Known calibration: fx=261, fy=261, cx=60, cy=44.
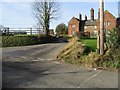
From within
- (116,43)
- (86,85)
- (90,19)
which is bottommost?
(86,85)

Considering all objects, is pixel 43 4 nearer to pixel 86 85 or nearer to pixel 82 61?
pixel 82 61

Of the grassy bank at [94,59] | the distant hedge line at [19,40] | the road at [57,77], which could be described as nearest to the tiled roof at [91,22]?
the distant hedge line at [19,40]

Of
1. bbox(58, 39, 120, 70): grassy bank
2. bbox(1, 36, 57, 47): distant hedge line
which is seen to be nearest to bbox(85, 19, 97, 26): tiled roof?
bbox(1, 36, 57, 47): distant hedge line

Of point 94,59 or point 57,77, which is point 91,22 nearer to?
point 94,59

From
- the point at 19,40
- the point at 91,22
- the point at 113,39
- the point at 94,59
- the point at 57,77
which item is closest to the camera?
the point at 57,77

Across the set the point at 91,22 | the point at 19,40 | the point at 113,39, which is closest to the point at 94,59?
the point at 113,39

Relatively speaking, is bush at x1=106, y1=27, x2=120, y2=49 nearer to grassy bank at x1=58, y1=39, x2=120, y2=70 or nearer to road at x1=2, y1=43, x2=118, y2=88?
grassy bank at x1=58, y1=39, x2=120, y2=70

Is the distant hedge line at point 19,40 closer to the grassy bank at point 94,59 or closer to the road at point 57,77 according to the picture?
the grassy bank at point 94,59

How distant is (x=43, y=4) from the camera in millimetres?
48219

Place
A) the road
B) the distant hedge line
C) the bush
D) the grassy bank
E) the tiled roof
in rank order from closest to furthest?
the road → the grassy bank → the bush → the distant hedge line → the tiled roof

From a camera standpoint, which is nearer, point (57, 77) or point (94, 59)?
point (57, 77)

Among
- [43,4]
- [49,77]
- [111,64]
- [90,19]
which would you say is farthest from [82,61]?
[90,19]

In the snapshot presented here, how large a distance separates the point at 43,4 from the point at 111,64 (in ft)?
118

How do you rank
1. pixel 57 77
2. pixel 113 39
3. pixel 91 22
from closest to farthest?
pixel 57 77 → pixel 113 39 → pixel 91 22
